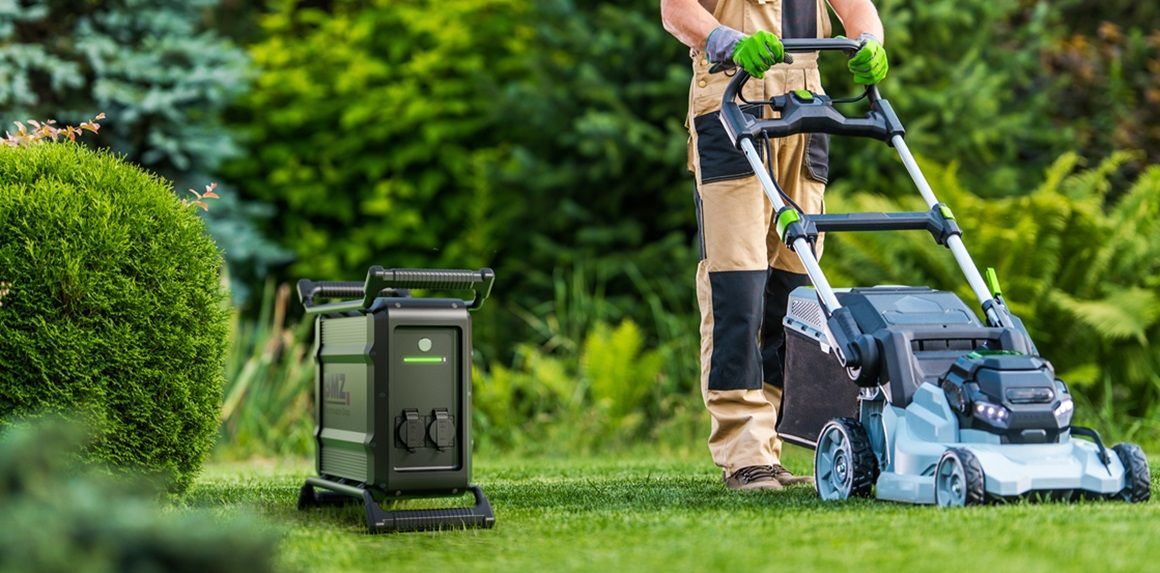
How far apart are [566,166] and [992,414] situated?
5670 mm

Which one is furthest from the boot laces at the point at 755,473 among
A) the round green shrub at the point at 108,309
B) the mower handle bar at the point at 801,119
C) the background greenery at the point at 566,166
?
the background greenery at the point at 566,166

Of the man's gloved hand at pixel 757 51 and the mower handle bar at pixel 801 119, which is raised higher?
the man's gloved hand at pixel 757 51

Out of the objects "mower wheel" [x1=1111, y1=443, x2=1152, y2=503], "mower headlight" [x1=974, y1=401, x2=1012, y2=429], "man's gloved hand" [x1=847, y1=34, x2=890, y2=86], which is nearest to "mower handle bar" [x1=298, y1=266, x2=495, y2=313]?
"mower headlight" [x1=974, y1=401, x2=1012, y2=429]

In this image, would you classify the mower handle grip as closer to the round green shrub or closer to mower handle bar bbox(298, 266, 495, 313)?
mower handle bar bbox(298, 266, 495, 313)

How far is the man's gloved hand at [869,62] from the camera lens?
4348 millimetres

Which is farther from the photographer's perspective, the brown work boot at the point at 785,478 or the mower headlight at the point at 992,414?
the brown work boot at the point at 785,478

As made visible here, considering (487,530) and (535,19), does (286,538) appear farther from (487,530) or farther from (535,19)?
(535,19)

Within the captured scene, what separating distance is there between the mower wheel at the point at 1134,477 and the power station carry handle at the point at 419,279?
1.66m

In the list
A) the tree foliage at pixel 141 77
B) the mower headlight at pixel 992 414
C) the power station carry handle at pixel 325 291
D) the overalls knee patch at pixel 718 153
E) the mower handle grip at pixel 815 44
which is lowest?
the mower headlight at pixel 992 414

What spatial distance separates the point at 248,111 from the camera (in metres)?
10.7

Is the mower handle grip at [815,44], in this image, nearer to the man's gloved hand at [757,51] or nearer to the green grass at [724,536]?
the man's gloved hand at [757,51]

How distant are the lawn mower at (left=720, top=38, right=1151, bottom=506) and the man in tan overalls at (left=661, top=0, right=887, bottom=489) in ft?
0.37

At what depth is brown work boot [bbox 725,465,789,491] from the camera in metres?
4.39

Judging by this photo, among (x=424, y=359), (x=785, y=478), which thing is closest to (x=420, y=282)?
(x=424, y=359)
